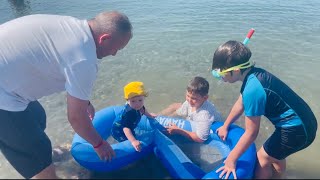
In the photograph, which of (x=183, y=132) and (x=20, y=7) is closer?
(x=183, y=132)

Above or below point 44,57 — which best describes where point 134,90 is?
below

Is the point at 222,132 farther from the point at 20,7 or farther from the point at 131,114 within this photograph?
the point at 20,7

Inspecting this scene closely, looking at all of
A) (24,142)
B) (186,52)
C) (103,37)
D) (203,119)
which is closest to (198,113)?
(203,119)

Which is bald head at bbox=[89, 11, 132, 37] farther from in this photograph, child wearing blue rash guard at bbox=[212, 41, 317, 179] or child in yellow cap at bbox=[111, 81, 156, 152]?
child in yellow cap at bbox=[111, 81, 156, 152]

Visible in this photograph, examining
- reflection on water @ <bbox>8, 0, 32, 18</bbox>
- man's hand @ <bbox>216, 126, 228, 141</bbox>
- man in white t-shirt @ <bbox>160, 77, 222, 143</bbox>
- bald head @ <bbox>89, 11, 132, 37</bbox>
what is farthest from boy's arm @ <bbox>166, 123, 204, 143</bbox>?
reflection on water @ <bbox>8, 0, 32, 18</bbox>

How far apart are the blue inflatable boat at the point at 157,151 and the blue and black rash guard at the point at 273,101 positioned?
1.99ft

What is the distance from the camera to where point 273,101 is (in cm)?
311

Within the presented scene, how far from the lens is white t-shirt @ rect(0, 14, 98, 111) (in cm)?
262

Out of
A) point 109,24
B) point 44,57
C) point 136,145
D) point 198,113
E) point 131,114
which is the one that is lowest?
point 136,145

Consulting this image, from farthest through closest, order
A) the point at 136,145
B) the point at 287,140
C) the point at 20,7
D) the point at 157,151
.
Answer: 1. the point at 20,7
2. the point at 157,151
3. the point at 136,145
4. the point at 287,140

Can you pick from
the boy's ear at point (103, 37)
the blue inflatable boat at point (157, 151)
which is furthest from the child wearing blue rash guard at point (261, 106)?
the boy's ear at point (103, 37)

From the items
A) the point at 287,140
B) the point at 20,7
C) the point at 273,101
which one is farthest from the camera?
the point at 20,7

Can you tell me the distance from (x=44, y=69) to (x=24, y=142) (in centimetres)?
78

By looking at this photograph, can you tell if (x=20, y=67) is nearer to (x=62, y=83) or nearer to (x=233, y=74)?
(x=62, y=83)
